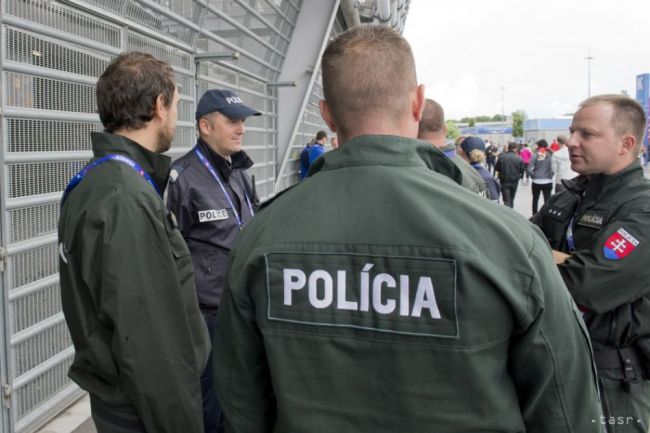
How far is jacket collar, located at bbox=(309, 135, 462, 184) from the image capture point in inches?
54.0

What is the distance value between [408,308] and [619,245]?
5.06ft

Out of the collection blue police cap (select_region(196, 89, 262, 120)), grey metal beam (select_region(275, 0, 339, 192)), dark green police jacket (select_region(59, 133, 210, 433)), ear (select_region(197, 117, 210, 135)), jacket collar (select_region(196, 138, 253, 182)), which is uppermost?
grey metal beam (select_region(275, 0, 339, 192))

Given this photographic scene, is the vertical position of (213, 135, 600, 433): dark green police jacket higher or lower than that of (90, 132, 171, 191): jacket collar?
lower

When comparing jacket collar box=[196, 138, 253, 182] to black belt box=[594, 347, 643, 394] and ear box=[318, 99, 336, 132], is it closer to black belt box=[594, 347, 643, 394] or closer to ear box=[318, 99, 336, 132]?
ear box=[318, 99, 336, 132]

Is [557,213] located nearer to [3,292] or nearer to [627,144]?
[627,144]

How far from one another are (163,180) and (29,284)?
1.76m

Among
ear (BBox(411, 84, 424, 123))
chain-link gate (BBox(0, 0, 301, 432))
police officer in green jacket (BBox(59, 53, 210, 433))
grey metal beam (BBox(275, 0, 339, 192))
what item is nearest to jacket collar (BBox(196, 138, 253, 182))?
chain-link gate (BBox(0, 0, 301, 432))

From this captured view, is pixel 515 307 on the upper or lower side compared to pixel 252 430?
upper

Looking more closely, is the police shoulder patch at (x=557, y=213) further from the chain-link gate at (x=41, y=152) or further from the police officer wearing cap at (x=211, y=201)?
the chain-link gate at (x=41, y=152)

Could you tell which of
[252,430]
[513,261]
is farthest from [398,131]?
[252,430]

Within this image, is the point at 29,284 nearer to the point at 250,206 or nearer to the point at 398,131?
the point at 250,206

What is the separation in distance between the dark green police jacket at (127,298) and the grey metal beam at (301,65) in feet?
26.4

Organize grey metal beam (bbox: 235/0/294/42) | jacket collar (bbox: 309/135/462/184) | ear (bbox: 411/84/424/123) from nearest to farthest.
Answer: jacket collar (bbox: 309/135/462/184) → ear (bbox: 411/84/424/123) → grey metal beam (bbox: 235/0/294/42)

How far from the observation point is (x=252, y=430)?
154 cm
